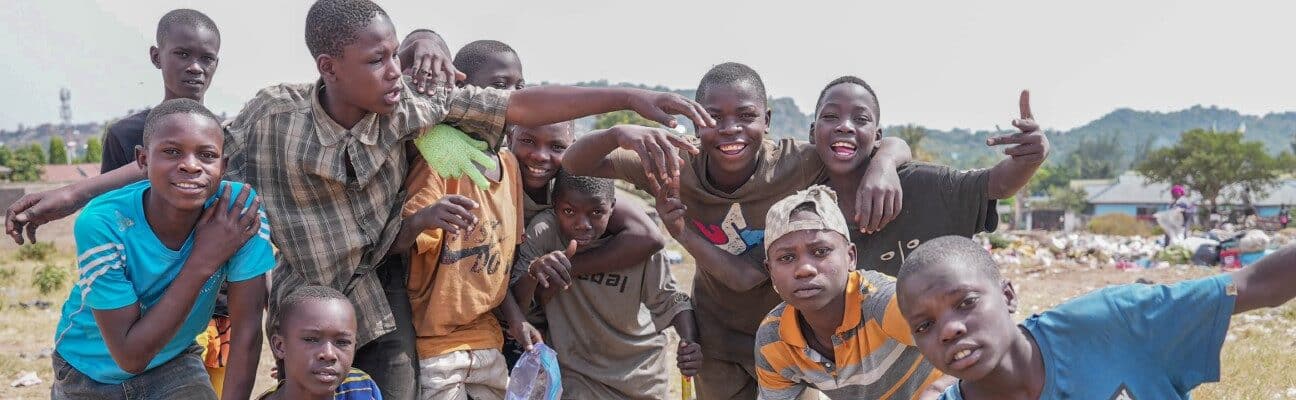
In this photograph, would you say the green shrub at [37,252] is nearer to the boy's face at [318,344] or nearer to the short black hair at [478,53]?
the short black hair at [478,53]

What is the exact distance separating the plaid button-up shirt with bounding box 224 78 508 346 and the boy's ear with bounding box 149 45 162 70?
3.38ft

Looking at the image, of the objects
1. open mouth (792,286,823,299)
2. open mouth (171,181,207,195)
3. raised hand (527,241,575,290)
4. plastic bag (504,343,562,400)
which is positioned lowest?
plastic bag (504,343,562,400)

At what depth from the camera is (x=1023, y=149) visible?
330 centimetres

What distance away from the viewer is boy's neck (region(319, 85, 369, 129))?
3.06 metres

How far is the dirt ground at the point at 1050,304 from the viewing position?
6.03m

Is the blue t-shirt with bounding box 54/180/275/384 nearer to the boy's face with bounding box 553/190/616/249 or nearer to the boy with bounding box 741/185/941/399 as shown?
the boy's face with bounding box 553/190/616/249

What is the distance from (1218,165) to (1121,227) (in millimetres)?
18259

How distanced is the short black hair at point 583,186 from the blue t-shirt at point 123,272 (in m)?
1.17

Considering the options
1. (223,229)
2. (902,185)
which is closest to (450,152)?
(223,229)

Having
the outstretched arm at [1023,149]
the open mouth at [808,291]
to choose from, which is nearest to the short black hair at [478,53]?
the open mouth at [808,291]

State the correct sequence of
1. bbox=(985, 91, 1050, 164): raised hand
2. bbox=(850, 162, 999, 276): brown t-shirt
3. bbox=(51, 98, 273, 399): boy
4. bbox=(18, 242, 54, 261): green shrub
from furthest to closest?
bbox=(18, 242, 54, 261): green shrub < bbox=(850, 162, 999, 276): brown t-shirt < bbox=(985, 91, 1050, 164): raised hand < bbox=(51, 98, 273, 399): boy

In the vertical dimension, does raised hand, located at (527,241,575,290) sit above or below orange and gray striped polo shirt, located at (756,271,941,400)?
above

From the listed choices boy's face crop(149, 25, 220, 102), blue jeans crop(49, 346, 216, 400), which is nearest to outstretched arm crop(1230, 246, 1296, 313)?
blue jeans crop(49, 346, 216, 400)

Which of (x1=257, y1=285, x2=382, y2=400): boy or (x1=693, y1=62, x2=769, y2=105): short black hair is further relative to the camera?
(x1=693, y1=62, x2=769, y2=105): short black hair
